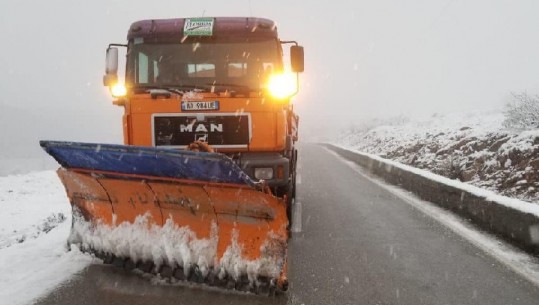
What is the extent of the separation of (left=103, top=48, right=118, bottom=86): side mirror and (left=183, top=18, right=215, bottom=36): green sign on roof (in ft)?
3.10

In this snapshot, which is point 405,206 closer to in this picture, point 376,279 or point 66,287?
point 376,279

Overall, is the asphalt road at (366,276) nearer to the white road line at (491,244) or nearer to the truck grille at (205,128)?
the white road line at (491,244)

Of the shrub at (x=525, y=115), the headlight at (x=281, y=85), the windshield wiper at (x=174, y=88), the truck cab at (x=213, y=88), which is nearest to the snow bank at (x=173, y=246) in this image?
the truck cab at (x=213, y=88)

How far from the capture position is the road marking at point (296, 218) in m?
5.86

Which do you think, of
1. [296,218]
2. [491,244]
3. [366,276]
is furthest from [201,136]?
[491,244]

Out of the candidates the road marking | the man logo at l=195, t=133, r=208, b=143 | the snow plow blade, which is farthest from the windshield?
the road marking

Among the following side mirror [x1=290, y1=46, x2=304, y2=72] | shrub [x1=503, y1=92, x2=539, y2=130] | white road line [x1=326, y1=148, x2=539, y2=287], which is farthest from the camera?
shrub [x1=503, y1=92, x2=539, y2=130]

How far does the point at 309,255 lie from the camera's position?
4633 mm

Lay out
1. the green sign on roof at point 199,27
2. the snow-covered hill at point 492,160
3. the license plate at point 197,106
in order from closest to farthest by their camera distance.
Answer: the license plate at point 197,106, the green sign on roof at point 199,27, the snow-covered hill at point 492,160

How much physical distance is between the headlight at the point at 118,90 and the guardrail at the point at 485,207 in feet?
15.6

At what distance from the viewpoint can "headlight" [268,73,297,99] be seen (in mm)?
5188

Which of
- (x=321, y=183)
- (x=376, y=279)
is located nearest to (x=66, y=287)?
(x=376, y=279)

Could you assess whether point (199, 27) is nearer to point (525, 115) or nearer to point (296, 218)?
point (296, 218)

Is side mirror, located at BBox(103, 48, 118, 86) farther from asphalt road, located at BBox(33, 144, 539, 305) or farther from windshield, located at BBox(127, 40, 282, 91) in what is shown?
asphalt road, located at BBox(33, 144, 539, 305)
